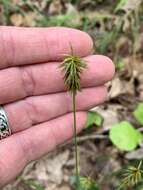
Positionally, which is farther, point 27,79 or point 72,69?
point 27,79

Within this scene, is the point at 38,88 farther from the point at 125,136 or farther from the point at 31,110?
the point at 125,136

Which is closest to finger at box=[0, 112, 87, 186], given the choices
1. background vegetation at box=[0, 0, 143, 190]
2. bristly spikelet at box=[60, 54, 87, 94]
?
background vegetation at box=[0, 0, 143, 190]

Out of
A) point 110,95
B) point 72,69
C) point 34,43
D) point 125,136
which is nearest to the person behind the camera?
point 72,69

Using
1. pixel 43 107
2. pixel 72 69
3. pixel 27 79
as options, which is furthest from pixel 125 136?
pixel 72 69

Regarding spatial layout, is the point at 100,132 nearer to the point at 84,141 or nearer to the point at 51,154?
the point at 84,141

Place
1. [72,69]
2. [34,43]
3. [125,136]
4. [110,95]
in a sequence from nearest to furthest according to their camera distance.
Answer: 1. [72,69]
2. [34,43]
3. [125,136]
4. [110,95]

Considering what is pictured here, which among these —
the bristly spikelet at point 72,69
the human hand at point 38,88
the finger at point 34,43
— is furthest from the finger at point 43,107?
the bristly spikelet at point 72,69

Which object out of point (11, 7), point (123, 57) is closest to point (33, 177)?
point (123, 57)

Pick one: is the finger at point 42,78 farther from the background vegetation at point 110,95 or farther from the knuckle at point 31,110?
the background vegetation at point 110,95
